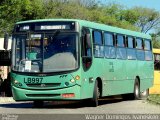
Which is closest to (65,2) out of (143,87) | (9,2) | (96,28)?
(9,2)

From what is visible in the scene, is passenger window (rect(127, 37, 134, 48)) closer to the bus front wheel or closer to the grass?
the bus front wheel

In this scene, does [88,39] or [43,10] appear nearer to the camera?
[88,39]

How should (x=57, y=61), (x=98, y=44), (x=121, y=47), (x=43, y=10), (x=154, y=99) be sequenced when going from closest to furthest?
(x=57, y=61), (x=98, y=44), (x=121, y=47), (x=154, y=99), (x=43, y=10)

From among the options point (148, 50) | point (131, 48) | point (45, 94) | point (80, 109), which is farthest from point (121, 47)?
point (45, 94)

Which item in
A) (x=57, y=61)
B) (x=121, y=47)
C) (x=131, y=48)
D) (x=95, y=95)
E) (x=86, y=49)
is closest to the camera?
(x=57, y=61)

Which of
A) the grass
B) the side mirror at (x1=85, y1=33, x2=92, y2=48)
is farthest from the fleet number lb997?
the grass

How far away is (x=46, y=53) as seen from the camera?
1997 centimetres

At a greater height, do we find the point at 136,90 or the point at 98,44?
the point at 98,44

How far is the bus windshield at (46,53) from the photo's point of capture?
1984 cm

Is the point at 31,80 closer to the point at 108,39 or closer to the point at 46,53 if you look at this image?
the point at 46,53

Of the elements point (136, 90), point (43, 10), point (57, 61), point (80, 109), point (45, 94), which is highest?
point (43, 10)

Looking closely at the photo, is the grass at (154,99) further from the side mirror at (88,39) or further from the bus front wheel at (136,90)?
the side mirror at (88,39)

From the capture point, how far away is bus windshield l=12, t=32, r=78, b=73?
65.1ft

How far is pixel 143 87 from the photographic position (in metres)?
29.0
